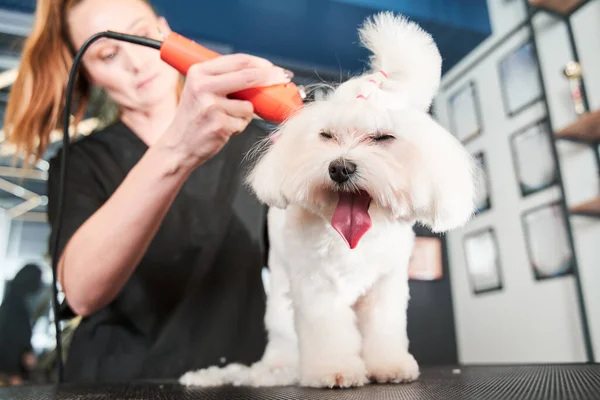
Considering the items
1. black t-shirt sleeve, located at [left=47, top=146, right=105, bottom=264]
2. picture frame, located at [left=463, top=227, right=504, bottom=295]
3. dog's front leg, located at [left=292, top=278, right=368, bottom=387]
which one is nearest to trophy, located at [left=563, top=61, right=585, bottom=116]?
picture frame, located at [left=463, top=227, right=504, bottom=295]

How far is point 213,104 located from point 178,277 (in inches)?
22.8

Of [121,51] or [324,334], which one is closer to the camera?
[324,334]

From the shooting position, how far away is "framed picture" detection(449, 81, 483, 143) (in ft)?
4.00

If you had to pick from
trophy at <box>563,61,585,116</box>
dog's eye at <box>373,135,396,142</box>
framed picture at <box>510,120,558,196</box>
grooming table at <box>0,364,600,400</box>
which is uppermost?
trophy at <box>563,61,585,116</box>

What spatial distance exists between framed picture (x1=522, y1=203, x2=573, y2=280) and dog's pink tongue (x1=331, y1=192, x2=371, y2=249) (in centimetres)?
133

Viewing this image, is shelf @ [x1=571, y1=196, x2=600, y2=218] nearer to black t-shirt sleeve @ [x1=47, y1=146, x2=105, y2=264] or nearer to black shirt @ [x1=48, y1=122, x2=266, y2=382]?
black shirt @ [x1=48, y1=122, x2=266, y2=382]

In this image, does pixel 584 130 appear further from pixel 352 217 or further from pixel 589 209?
pixel 352 217

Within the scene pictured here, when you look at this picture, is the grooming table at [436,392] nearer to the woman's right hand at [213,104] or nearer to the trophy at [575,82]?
the woman's right hand at [213,104]

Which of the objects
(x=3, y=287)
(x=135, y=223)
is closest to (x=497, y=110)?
(x=135, y=223)

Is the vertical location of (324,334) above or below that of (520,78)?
below

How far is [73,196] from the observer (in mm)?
1051

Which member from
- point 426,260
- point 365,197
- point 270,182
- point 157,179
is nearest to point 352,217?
point 365,197

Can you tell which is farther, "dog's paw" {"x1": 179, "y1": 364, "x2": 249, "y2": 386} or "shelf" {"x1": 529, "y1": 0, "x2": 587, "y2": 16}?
"shelf" {"x1": 529, "y1": 0, "x2": 587, "y2": 16}

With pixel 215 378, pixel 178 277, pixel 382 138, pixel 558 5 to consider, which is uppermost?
pixel 558 5
